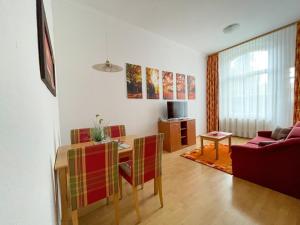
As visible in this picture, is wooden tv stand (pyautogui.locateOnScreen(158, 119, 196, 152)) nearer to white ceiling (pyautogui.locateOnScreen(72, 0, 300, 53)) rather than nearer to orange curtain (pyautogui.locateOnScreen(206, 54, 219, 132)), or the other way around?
orange curtain (pyautogui.locateOnScreen(206, 54, 219, 132))

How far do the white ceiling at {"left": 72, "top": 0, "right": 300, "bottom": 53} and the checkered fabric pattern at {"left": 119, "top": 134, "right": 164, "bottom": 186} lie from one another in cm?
257

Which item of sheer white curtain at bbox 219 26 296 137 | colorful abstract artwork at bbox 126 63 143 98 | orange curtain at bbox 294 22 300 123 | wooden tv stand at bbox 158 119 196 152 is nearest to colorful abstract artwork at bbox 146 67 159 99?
colorful abstract artwork at bbox 126 63 143 98

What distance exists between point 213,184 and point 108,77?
9.15 feet

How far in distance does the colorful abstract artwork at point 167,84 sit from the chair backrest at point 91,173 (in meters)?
3.02

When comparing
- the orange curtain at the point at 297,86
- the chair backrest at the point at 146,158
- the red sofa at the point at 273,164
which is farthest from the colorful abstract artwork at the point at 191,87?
the chair backrest at the point at 146,158

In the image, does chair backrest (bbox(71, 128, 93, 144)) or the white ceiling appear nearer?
chair backrest (bbox(71, 128, 93, 144))

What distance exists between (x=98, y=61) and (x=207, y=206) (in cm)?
307

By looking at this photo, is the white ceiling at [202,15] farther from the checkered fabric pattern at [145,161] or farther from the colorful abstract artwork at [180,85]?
the checkered fabric pattern at [145,161]

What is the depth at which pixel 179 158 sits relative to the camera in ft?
10.8

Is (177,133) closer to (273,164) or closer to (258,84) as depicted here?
(273,164)

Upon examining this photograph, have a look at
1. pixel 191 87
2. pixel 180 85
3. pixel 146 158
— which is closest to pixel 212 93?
pixel 191 87

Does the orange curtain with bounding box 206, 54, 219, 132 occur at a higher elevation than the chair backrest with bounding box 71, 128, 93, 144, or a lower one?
higher

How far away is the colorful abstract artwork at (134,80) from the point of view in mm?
3374

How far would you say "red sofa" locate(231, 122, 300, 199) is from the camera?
5.84 ft
